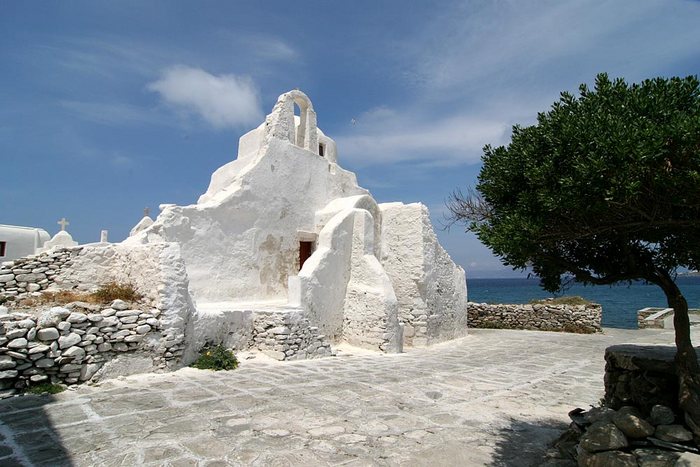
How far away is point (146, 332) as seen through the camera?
756 centimetres

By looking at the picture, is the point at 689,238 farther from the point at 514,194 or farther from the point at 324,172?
the point at 324,172

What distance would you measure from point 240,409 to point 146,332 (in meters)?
2.78

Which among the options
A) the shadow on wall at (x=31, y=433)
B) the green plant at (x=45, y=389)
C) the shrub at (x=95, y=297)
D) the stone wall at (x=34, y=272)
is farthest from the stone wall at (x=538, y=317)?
the shadow on wall at (x=31, y=433)

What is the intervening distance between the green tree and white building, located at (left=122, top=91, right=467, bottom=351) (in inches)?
256

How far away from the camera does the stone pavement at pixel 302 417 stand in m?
4.41

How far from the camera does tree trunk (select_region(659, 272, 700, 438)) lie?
11.6ft

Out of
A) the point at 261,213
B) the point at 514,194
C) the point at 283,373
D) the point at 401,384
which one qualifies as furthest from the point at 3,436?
the point at 261,213

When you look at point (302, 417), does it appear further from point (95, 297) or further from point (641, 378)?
point (95, 297)

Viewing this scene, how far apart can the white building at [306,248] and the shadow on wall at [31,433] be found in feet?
11.0

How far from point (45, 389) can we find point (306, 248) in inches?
332

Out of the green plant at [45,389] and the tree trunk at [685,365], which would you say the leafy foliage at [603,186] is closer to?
the tree trunk at [685,365]

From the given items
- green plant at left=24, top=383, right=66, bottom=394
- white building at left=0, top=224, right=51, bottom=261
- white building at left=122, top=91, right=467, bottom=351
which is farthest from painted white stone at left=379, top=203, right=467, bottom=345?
white building at left=0, top=224, right=51, bottom=261

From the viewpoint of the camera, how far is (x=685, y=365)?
3.80m

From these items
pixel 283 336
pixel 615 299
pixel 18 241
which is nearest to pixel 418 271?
pixel 283 336
